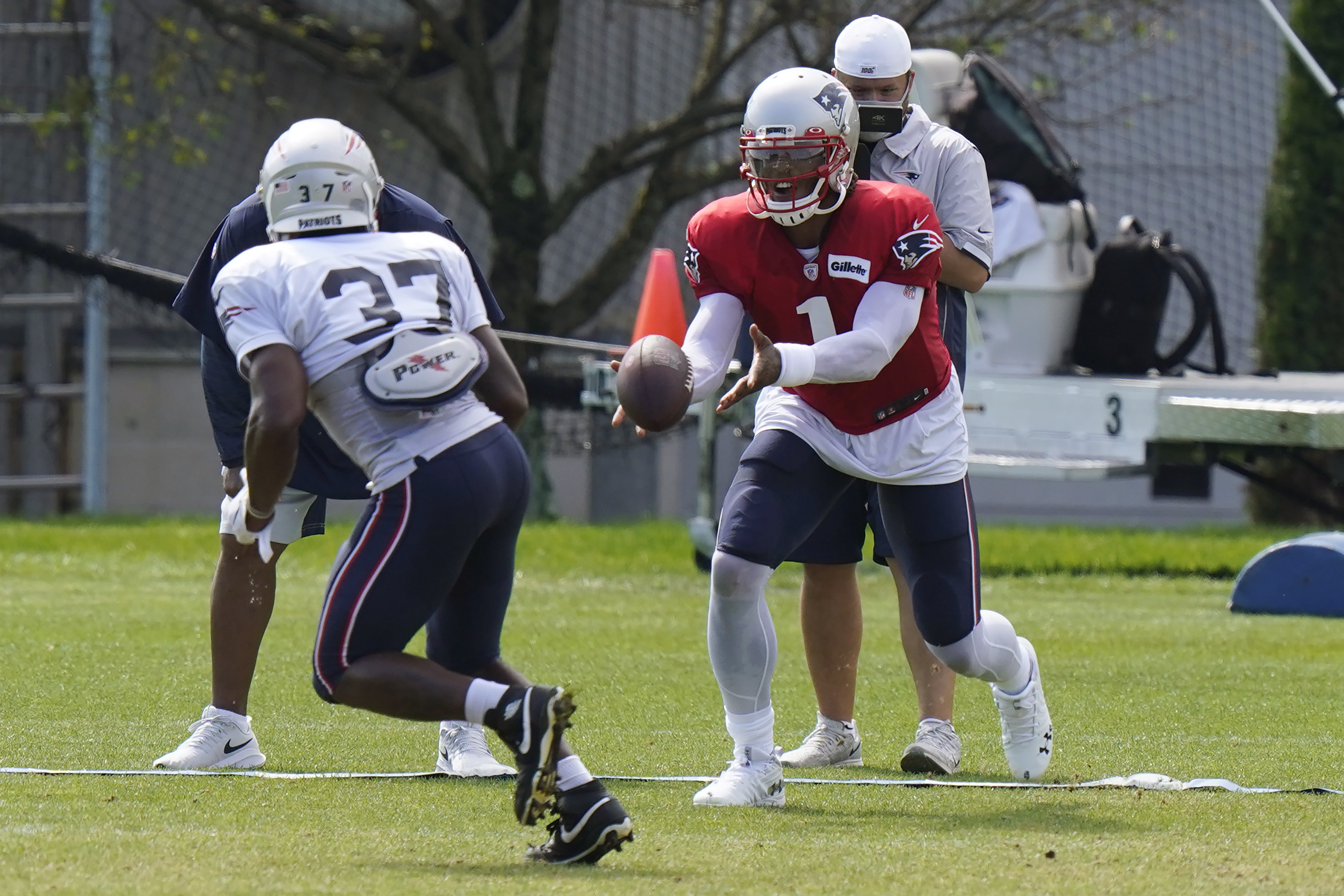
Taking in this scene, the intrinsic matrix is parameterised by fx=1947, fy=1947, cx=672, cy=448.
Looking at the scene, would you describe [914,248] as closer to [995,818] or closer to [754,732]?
[754,732]

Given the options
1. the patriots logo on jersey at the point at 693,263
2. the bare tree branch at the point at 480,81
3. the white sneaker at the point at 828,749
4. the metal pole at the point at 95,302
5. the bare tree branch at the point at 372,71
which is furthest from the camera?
the metal pole at the point at 95,302

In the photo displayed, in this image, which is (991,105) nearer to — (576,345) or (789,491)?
(576,345)

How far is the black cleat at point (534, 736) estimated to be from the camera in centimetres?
374

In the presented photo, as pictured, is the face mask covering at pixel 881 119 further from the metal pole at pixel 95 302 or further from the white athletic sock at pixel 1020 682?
the metal pole at pixel 95 302

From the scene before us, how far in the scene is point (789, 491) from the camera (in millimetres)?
4566

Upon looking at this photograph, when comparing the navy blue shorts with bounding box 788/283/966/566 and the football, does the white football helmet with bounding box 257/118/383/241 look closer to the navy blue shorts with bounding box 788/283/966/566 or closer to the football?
the football

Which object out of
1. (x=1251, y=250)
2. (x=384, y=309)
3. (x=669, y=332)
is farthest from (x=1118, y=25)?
(x=384, y=309)

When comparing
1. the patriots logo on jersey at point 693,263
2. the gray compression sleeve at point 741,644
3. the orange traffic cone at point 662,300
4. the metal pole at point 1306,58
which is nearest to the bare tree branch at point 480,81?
the orange traffic cone at point 662,300

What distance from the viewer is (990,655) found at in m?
4.77

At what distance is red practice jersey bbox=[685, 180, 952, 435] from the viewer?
451cm

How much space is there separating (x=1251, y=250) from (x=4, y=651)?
1224cm

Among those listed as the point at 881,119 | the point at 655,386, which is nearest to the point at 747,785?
the point at 655,386

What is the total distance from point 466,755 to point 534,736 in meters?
1.14

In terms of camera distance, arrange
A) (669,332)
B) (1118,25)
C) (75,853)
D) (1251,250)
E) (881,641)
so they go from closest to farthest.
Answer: (75,853) < (881,641) < (669,332) < (1118,25) < (1251,250)
